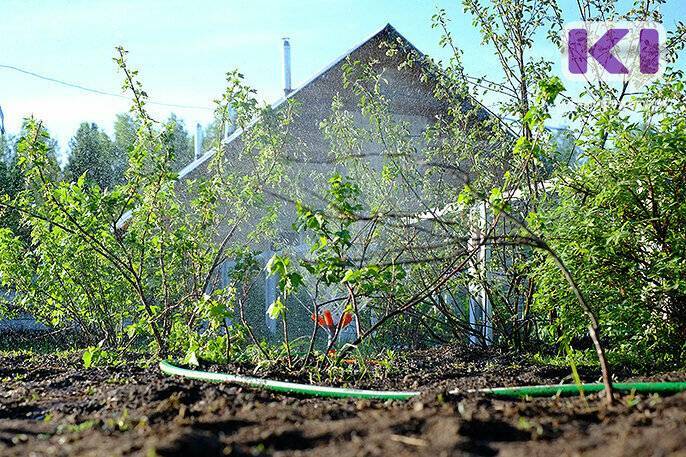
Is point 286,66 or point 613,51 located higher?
point 286,66

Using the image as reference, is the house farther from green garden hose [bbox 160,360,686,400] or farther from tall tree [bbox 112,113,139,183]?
tall tree [bbox 112,113,139,183]

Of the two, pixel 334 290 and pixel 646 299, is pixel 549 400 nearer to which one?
pixel 646 299

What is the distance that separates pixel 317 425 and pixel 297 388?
1.39m

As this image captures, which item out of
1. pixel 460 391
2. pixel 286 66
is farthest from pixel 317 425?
pixel 286 66

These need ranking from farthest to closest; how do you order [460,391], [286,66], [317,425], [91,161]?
1. [91,161]
2. [286,66]
3. [460,391]
4. [317,425]

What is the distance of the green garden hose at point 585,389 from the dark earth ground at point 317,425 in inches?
6.7

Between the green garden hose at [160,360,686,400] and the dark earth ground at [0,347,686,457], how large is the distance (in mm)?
134

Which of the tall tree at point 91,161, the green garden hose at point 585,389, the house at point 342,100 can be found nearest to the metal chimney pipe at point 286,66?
the house at point 342,100

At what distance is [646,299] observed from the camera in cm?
463

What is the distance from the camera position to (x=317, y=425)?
2434 millimetres

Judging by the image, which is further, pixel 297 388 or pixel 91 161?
pixel 91 161

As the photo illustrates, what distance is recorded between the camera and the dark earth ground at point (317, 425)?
207cm

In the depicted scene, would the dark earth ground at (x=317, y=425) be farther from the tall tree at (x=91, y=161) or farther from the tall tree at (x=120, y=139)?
the tall tree at (x=120, y=139)

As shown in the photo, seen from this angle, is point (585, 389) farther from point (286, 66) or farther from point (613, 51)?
point (286, 66)
